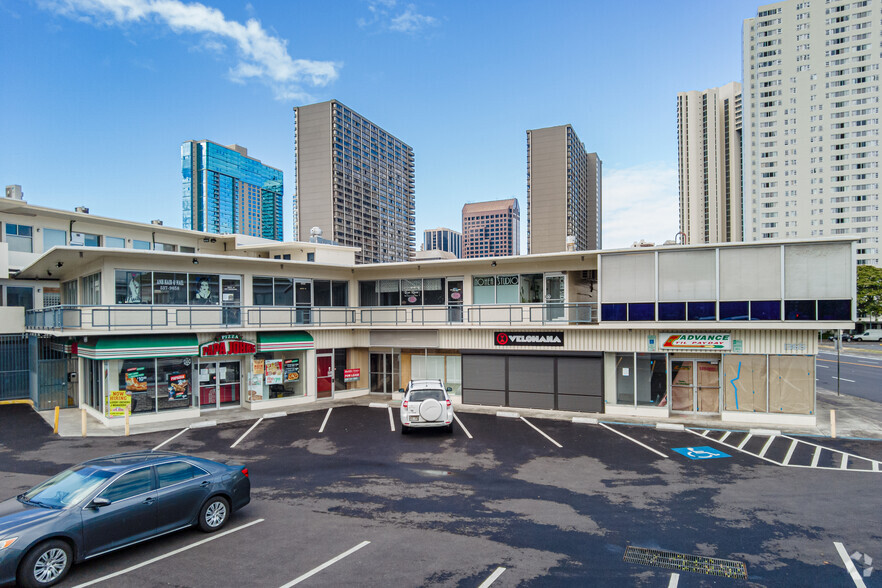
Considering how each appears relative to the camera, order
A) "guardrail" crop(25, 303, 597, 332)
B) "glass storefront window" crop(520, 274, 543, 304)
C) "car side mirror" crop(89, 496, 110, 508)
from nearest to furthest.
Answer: "car side mirror" crop(89, 496, 110, 508)
"guardrail" crop(25, 303, 597, 332)
"glass storefront window" crop(520, 274, 543, 304)

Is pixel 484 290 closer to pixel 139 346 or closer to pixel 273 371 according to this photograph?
pixel 273 371

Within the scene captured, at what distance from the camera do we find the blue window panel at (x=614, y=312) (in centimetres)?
1908

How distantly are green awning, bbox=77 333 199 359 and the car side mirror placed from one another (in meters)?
12.1

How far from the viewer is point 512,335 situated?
21.6 meters

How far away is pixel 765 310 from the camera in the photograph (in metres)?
17.2

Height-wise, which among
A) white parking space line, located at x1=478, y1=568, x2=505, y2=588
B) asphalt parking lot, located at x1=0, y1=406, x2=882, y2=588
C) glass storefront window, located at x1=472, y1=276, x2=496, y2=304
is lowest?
asphalt parking lot, located at x1=0, y1=406, x2=882, y2=588

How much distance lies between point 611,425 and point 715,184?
15474 centimetres

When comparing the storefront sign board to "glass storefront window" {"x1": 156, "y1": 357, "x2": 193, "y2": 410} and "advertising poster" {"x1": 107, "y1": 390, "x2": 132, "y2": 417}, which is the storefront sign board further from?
"advertising poster" {"x1": 107, "y1": 390, "x2": 132, "y2": 417}

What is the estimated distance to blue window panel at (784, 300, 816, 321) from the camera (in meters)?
16.7

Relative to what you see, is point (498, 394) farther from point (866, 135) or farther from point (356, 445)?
point (866, 135)

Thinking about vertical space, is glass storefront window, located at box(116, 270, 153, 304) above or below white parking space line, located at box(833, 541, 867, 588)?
above

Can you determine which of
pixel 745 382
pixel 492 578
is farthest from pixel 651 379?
pixel 492 578

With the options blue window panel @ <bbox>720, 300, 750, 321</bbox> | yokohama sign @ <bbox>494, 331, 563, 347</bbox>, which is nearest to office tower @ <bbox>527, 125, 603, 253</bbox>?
yokohama sign @ <bbox>494, 331, 563, 347</bbox>

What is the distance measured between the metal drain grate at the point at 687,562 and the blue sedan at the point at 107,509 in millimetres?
7605
